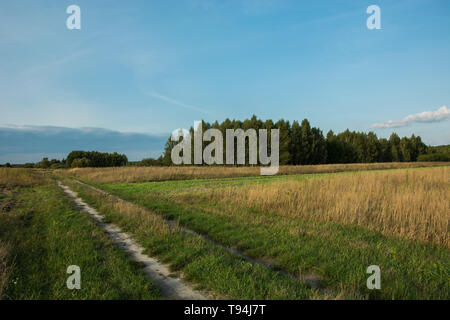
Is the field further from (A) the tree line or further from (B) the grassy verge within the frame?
(A) the tree line

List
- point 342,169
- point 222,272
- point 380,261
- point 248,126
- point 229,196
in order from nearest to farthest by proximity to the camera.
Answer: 1. point 222,272
2. point 380,261
3. point 229,196
4. point 342,169
5. point 248,126

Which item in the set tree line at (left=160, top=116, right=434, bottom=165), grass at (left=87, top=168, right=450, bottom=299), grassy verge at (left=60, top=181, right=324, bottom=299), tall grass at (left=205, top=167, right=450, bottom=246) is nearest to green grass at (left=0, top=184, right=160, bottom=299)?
grassy verge at (left=60, top=181, right=324, bottom=299)

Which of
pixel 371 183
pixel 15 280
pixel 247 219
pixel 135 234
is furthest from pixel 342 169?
pixel 15 280

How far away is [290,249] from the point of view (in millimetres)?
5434

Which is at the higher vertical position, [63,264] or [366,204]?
[366,204]

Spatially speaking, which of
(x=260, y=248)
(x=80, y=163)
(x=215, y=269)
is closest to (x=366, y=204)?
(x=260, y=248)

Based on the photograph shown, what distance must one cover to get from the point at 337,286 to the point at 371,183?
8.51 m

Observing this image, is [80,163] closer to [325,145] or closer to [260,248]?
[325,145]

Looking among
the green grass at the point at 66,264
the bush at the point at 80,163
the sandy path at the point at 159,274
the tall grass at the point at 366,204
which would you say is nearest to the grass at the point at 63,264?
the green grass at the point at 66,264

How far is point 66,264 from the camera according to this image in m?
4.72

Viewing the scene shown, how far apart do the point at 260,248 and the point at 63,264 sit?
162 inches

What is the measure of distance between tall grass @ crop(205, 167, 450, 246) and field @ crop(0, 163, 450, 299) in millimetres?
41

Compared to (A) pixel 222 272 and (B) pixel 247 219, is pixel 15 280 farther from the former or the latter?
(B) pixel 247 219

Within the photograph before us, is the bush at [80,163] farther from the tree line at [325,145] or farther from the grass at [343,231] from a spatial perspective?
the grass at [343,231]
